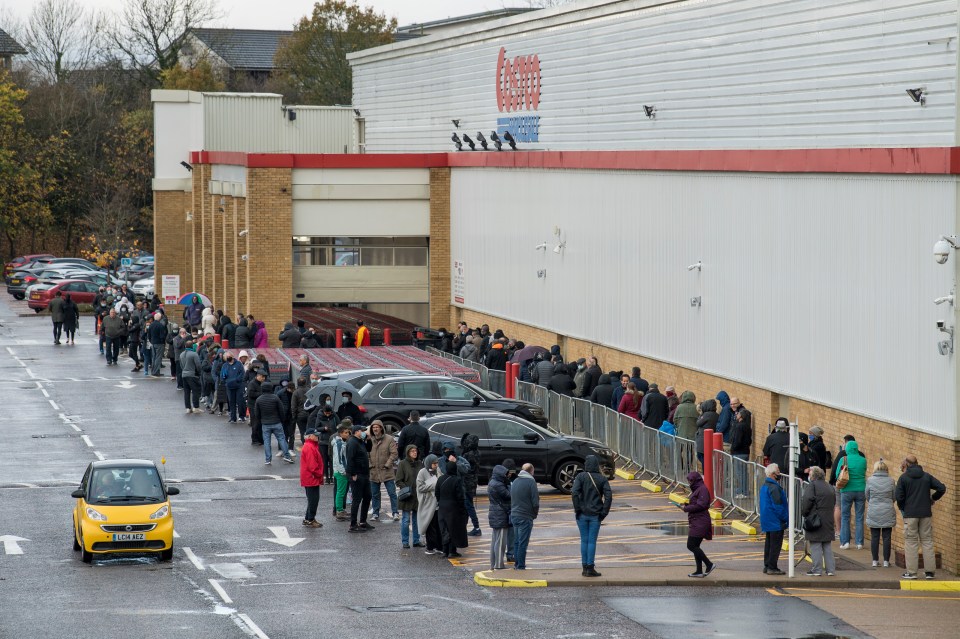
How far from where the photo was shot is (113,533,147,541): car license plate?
20953 mm

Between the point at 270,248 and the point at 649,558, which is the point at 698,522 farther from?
the point at 270,248

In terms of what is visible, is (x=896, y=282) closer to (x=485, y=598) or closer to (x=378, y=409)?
(x=485, y=598)

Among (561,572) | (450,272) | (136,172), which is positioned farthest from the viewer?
(136,172)

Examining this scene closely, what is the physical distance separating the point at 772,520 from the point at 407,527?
16.8 feet

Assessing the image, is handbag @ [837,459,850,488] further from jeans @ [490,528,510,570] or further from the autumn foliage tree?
the autumn foliage tree

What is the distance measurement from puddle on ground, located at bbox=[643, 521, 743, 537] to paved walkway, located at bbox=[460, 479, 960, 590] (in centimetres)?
1

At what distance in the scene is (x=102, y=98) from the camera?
9400 centimetres

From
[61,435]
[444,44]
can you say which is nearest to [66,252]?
[444,44]

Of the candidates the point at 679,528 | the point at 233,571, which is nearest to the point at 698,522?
the point at 679,528

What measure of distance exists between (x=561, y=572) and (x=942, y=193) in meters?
7.44

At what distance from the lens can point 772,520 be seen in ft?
68.2

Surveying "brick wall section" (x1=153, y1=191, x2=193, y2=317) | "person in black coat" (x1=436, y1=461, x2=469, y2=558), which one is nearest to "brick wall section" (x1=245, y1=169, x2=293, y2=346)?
"brick wall section" (x1=153, y1=191, x2=193, y2=317)

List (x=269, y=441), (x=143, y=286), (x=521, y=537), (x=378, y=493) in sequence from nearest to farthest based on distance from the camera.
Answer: (x=521, y=537)
(x=378, y=493)
(x=269, y=441)
(x=143, y=286)

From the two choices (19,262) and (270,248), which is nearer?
(270,248)
